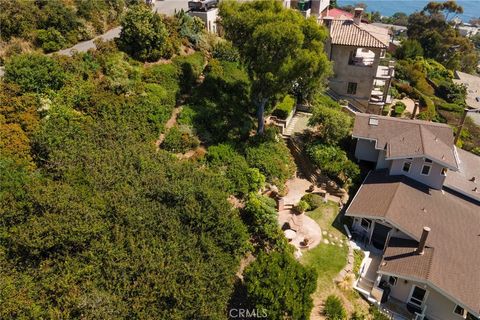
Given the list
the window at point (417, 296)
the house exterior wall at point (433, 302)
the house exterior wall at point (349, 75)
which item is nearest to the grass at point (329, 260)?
the house exterior wall at point (433, 302)

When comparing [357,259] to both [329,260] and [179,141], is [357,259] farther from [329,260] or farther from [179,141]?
[179,141]

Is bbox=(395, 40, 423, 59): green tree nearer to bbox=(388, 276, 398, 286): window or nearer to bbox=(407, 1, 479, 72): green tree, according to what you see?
bbox=(407, 1, 479, 72): green tree

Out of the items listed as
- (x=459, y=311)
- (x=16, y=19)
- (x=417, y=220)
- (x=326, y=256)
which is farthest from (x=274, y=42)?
(x=459, y=311)

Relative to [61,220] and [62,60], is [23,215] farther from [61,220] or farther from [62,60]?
[62,60]

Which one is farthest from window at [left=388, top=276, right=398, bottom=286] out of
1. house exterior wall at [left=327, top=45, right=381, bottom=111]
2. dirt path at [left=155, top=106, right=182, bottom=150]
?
house exterior wall at [left=327, top=45, right=381, bottom=111]

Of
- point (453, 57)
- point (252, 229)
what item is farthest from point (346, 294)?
point (453, 57)

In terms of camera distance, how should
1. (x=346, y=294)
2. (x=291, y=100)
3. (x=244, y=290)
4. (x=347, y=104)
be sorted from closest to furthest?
(x=244, y=290)
(x=346, y=294)
(x=291, y=100)
(x=347, y=104)
